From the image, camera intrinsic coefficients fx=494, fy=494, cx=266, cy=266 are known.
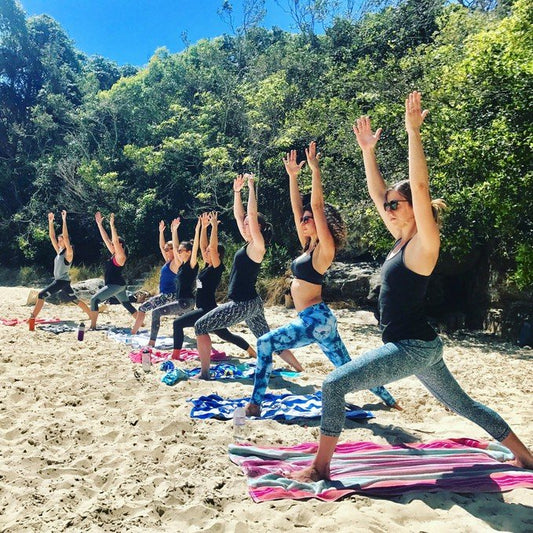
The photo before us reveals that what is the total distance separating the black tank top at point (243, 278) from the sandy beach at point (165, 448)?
1114mm

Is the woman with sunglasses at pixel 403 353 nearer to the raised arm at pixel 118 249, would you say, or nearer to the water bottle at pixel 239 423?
the water bottle at pixel 239 423

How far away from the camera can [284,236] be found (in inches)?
758

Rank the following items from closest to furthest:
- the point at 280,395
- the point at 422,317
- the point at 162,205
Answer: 1. the point at 422,317
2. the point at 280,395
3. the point at 162,205

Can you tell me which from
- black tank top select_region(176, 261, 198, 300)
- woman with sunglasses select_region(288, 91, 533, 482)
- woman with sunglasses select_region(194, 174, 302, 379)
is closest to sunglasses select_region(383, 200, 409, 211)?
woman with sunglasses select_region(288, 91, 533, 482)

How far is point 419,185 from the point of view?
9.91 ft

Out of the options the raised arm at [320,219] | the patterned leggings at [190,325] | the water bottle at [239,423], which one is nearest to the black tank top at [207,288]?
the patterned leggings at [190,325]

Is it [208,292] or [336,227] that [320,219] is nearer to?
[336,227]

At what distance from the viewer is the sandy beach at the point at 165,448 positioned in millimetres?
2883

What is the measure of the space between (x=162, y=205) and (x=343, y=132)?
11.3 m

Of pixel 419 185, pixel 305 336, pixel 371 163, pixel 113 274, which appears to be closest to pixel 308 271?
pixel 305 336

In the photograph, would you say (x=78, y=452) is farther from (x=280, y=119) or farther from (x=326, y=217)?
(x=280, y=119)

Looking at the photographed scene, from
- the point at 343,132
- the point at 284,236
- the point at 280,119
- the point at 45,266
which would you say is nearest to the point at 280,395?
the point at 343,132

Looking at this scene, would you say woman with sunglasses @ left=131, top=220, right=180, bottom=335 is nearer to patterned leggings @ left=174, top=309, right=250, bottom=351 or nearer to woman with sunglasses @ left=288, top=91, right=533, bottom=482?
patterned leggings @ left=174, top=309, right=250, bottom=351

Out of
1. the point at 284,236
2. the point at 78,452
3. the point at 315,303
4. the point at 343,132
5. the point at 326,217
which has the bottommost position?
the point at 78,452
